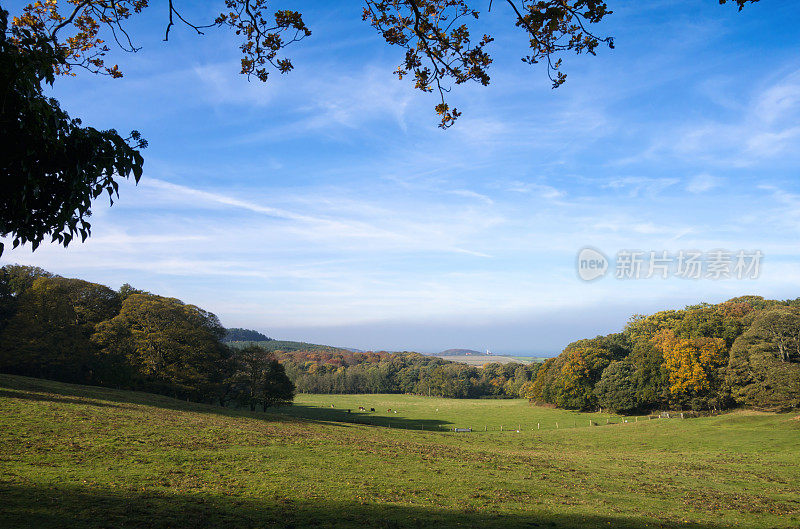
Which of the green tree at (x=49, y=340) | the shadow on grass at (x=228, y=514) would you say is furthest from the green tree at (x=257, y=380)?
the shadow on grass at (x=228, y=514)

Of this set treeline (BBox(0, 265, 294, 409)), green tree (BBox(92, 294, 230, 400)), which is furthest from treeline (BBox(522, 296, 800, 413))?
green tree (BBox(92, 294, 230, 400))

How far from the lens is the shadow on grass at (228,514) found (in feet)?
29.5

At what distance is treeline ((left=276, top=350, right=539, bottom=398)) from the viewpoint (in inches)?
4815

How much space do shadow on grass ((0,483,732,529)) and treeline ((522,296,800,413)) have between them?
152ft

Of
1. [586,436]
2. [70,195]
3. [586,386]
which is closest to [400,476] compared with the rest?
[70,195]

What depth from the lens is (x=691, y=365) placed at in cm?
5500

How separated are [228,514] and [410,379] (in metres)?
125

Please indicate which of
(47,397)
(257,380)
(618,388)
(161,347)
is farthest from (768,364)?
(161,347)

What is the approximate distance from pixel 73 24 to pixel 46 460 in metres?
14.3

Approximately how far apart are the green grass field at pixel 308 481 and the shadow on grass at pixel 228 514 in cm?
5

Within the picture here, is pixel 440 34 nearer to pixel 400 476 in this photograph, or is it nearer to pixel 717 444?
pixel 400 476

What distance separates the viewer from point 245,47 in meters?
6.93

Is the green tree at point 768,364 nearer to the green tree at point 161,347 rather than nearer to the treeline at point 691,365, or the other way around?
the treeline at point 691,365

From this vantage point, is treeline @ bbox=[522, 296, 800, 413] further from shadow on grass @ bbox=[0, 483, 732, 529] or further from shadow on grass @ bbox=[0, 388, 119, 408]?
shadow on grass @ bbox=[0, 388, 119, 408]
